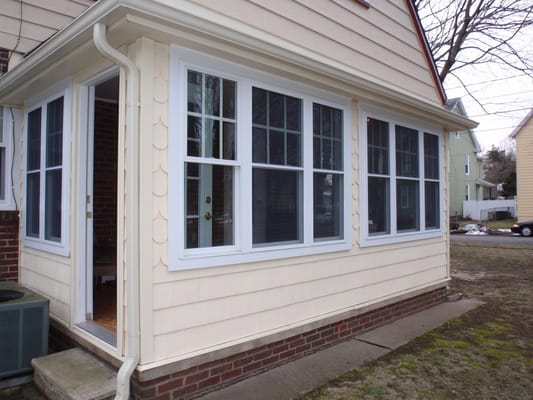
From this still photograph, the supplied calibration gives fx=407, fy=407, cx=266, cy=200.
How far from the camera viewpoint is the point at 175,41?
3.06m

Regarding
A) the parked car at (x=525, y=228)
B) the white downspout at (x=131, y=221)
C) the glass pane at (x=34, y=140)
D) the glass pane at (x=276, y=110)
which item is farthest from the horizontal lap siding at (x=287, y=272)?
the parked car at (x=525, y=228)

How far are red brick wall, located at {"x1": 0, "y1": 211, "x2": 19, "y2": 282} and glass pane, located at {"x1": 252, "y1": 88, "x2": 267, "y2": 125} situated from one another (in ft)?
9.73

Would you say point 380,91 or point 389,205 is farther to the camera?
point 389,205

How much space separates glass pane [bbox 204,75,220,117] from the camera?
3350 mm

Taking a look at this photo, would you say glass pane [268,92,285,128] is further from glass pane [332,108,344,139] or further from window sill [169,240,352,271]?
window sill [169,240,352,271]

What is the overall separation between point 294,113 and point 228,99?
2.80 ft

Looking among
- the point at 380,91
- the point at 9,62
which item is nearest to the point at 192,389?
the point at 380,91

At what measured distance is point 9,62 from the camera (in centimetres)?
453

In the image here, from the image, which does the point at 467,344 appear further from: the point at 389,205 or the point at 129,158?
the point at 129,158

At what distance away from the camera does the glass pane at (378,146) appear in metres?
5.12

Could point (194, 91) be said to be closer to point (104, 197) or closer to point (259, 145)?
point (259, 145)

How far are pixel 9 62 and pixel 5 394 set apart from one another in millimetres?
3426

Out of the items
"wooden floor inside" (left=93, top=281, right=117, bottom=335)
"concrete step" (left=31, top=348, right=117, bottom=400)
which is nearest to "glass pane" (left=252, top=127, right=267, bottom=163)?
"wooden floor inside" (left=93, top=281, right=117, bottom=335)

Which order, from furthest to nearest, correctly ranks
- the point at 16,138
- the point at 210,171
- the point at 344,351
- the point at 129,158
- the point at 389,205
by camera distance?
the point at 389,205
the point at 16,138
the point at 344,351
the point at 210,171
the point at 129,158
